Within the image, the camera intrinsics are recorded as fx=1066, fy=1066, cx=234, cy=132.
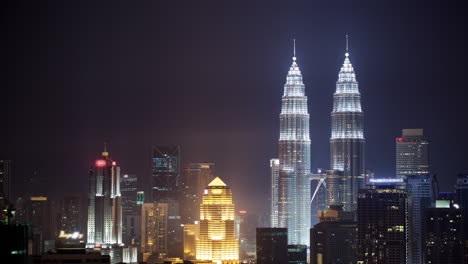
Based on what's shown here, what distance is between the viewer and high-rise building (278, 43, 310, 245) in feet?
209

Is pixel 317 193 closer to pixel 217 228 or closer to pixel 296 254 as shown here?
pixel 296 254

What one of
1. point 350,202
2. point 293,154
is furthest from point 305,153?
point 350,202

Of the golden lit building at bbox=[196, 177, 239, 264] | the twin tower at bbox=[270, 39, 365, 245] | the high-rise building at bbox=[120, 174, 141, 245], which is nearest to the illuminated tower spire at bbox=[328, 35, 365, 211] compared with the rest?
the twin tower at bbox=[270, 39, 365, 245]

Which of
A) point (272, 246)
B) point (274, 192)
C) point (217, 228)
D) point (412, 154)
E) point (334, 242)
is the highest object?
point (412, 154)

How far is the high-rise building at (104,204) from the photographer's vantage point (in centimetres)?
5638

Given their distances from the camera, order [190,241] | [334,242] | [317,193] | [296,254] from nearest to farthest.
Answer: [296,254], [334,242], [190,241], [317,193]

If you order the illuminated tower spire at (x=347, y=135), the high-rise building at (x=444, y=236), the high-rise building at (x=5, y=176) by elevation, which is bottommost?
the high-rise building at (x=444, y=236)

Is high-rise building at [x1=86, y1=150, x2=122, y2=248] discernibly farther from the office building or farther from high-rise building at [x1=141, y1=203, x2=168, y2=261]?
the office building

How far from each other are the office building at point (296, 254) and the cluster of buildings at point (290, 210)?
78 millimetres

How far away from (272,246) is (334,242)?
354cm

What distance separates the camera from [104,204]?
57.7 metres

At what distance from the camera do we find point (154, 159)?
64.9 m

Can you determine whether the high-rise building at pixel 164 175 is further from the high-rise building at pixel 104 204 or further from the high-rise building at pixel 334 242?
the high-rise building at pixel 334 242

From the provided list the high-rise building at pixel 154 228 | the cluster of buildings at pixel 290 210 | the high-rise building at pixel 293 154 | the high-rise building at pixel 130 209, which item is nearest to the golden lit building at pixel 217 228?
Result: the cluster of buildings at pixel 290 210
